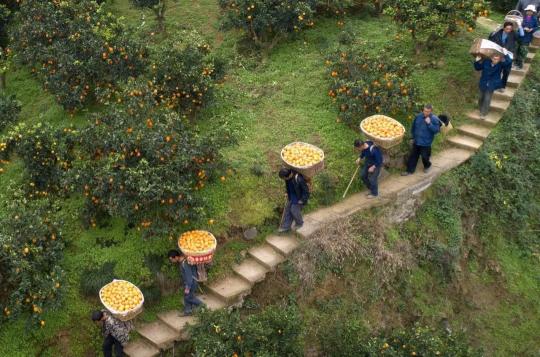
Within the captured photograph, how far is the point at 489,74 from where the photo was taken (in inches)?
445

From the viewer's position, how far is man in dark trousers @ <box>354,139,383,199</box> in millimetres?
9586

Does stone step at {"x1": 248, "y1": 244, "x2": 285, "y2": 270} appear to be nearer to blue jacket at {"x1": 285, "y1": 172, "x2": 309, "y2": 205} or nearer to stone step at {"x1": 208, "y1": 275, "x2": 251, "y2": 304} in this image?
stone step at {"x1": 208, "y1": 275, "x2": 251, "y2": 304}

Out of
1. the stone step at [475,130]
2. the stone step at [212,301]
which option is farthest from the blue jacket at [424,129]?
the stone step at [212,301]

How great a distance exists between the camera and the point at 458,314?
10148 mm

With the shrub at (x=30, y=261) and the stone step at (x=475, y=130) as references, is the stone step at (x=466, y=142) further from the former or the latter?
the shrub at (x=30, y=261)

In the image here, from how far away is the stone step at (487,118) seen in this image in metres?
11.8

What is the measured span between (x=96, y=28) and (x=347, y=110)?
5.61 meters

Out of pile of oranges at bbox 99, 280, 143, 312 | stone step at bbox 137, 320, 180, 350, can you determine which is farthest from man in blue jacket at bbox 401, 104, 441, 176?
pile of oranges at bbox 99, 280, 143, 312

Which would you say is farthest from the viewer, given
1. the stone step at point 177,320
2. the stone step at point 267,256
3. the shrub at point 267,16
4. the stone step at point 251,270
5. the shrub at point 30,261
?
the shrub at point 267,16

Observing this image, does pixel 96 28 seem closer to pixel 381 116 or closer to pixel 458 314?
pixel 381 116

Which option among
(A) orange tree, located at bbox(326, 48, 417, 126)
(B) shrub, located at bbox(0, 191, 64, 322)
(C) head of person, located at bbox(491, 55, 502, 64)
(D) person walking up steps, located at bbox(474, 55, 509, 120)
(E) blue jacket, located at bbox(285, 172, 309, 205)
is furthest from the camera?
(D) person walking up steps, located at bbox(474, 55, 509, 120)

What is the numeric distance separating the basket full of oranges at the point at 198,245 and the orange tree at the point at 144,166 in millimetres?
265

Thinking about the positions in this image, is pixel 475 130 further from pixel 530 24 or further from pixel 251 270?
pixel 251 270

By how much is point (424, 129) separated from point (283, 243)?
11.2ft
